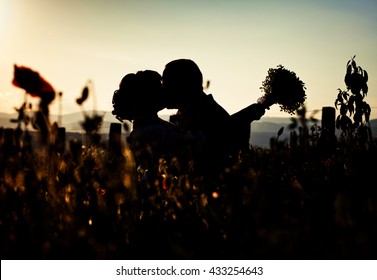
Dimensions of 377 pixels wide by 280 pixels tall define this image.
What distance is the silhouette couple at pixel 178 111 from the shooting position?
3000 millimetres

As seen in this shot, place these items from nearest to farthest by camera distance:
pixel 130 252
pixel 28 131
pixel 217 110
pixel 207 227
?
1. pixel 28 131
2. pixel 130 252
3. pixel 207 227
4. pixel 217 110

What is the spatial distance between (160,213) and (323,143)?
253 cm

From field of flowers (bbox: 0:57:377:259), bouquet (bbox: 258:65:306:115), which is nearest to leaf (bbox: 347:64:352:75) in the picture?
bouquet (bbox: 258:65:306:115)

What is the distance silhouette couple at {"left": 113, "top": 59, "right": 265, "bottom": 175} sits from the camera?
9.84 feet

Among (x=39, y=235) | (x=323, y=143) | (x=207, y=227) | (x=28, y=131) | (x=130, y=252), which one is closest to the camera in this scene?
(x=39, y=235)

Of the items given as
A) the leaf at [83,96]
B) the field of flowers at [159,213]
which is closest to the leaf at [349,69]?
the field of flowers at [159,213]

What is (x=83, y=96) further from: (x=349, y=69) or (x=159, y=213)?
(x=349, y=69)

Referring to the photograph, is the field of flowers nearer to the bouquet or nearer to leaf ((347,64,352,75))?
the bouquet

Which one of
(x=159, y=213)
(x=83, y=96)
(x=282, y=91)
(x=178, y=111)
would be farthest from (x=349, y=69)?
(x=83, y=96)

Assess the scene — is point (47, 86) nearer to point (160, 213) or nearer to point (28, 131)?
point (28, 131)

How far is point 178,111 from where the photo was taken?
296 cm

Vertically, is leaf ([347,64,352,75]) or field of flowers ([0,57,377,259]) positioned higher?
leaf ([347,64,352,75])
